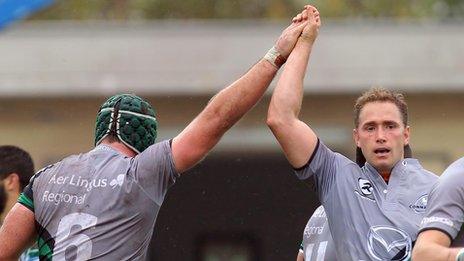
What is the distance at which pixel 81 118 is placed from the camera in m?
14.9

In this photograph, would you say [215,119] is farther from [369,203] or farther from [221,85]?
[221,85]

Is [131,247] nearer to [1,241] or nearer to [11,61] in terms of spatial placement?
[1,241]

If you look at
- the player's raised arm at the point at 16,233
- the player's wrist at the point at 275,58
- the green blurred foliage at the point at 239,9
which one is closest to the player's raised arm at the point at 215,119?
the player's wrist at the point at 275,58

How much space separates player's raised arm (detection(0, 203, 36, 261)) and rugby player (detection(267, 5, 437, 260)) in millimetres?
1261

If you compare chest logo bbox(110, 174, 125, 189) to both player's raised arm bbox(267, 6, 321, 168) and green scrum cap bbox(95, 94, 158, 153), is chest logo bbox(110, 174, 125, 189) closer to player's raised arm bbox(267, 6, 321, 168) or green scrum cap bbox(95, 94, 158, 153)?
green scrum cap bbox(95, 94, 158, 153)

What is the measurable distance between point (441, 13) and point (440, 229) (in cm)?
2505

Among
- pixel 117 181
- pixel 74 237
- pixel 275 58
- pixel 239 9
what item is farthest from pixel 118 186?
pixel 239 9

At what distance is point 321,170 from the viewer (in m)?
6.13

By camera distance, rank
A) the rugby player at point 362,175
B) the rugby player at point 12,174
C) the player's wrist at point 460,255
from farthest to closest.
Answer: the rugby player at point 12,174 → the rugby player at point 362,175 → the player's wrist at point 460,255

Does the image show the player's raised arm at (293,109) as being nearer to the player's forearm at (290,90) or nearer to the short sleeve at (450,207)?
the player's forearm at (290,90)

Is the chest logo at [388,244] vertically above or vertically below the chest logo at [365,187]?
below

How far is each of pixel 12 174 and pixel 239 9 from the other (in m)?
22.0

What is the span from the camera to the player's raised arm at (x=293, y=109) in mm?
6051

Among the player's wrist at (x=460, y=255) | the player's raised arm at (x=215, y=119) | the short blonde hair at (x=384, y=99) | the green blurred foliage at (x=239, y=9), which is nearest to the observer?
the player's wrist at (x=460, y=255)
